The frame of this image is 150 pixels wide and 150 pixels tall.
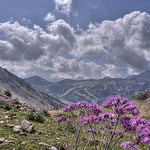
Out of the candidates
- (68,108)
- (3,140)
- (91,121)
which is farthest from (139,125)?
(3,140)

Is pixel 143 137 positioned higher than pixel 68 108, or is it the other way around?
pixel 68 108

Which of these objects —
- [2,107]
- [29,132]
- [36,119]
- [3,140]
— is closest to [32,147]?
[3,140]

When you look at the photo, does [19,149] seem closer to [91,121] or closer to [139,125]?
[91,121]

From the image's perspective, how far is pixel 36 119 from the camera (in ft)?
53.1

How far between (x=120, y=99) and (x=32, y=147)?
6.51 m

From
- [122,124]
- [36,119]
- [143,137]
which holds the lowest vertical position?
[36,119]

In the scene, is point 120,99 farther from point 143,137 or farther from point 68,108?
point 68,108

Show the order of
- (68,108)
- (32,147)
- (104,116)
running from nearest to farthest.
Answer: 1. (104,116)
2. (68,108)
3. (32,147)

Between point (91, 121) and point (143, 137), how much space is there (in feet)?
7.08

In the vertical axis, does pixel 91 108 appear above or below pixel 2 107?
Result: above

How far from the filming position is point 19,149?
7938mm

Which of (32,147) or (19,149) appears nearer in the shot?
(19,149)

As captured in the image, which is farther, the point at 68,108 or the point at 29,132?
the point at 29,132

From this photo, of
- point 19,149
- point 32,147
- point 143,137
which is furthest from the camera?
point 32,147
